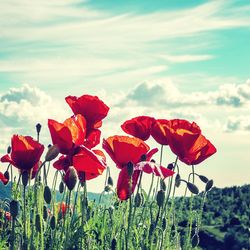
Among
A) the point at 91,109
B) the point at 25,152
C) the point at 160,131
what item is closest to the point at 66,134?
the point at 25,152

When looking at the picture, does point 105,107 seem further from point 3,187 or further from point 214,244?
point 214,244

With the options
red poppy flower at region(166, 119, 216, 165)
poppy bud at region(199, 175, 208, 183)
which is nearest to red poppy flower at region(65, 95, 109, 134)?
red poppy flower at region(166, 119, 216, 165)

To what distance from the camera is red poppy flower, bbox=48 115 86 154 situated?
2699 mm

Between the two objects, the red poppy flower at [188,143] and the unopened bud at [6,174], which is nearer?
the red poppy flower at [188,143]

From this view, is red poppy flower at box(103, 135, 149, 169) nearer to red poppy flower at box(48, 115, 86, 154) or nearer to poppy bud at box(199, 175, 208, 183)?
red poppy flower at box(48, 115, 86, 154)

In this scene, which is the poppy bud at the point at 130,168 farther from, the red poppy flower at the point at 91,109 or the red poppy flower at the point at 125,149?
the red poppy flower at the point at 91,109

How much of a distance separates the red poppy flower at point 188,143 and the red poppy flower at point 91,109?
331mm

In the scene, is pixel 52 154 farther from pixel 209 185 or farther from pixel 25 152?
pixel 209 185

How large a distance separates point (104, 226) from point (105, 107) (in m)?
0.71

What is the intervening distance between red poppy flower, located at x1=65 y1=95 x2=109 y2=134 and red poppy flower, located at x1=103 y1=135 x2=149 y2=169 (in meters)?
0.29

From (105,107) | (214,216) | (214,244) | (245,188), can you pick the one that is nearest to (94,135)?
(105,107)

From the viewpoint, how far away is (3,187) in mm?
4078

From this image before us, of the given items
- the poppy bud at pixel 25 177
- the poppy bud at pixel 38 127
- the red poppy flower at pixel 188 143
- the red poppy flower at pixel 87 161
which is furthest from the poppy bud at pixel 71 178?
the poppy bud at pixel 38 127

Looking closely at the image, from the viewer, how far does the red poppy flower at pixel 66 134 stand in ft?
8.86
